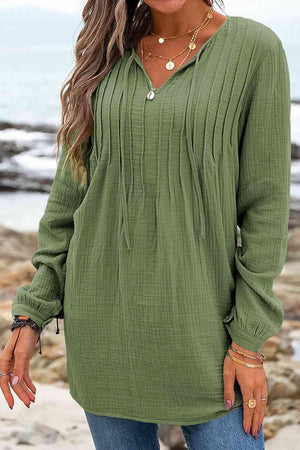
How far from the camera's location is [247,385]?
107cm

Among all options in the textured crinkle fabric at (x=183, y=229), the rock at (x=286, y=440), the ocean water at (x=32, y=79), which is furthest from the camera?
the ocean water at (x=32, y=79)

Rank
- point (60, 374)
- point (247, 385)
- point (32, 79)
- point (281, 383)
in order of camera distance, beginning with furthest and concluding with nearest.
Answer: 1. point (32, 79)
2. point (60, 374)
3. point (281, 383)
4. point (247, 385)

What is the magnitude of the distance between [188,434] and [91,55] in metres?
0.68

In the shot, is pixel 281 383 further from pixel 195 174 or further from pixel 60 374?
pixel 195 174

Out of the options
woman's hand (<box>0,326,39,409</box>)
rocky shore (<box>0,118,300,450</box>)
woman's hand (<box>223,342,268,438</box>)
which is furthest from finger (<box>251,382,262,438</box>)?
rocky shore (<box>0,118,300,450</box>)

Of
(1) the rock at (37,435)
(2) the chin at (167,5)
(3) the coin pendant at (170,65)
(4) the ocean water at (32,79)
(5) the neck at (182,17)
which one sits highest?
(2) the chin at (167,5)

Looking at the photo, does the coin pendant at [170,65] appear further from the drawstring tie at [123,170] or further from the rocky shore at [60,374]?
the rocky shore at [60,374]

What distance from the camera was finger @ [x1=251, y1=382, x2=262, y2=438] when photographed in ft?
3.56

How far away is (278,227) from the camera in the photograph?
3.50 ft

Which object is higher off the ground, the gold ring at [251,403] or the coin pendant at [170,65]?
the coin pendant at [170,65]

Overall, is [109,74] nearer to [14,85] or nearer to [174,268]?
[174,268]

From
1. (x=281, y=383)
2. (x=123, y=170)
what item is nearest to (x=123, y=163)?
(x=123, y=170)

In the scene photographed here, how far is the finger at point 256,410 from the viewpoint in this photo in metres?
1.08

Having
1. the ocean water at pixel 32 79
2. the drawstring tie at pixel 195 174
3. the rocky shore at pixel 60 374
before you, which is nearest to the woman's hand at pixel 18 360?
the drawstring tie at pixel 195 174
